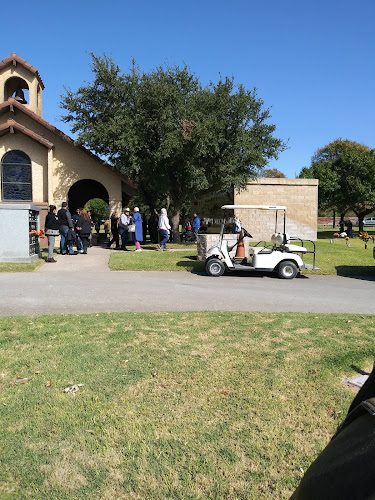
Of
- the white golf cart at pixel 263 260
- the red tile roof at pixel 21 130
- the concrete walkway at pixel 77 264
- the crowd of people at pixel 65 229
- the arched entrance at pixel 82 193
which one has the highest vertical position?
the red tile roof at pixel 21 130

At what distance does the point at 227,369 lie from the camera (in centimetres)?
433

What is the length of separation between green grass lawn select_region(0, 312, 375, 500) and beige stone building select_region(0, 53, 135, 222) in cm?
1781

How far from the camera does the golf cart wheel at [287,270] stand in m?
11.7

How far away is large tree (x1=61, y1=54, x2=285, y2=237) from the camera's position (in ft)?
67.5

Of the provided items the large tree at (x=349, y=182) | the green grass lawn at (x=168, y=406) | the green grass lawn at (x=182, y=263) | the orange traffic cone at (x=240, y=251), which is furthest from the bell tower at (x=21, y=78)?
the large tree at (x=349, y=182)

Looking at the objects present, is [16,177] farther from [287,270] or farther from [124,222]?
[287,270]

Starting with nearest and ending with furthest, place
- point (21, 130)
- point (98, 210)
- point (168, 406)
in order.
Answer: point (168, 406), point (21, 130), point (98, 210)

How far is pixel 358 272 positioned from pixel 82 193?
22.1 metres

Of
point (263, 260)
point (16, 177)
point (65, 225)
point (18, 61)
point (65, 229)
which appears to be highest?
point (18, 61)

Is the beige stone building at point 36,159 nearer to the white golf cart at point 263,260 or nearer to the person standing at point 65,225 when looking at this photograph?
the person standing at point 65,225

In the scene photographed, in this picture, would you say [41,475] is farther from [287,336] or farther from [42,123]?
[42,123]

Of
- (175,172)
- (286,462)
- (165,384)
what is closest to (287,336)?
(165,384)

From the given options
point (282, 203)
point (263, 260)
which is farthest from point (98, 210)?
point (263, 260)

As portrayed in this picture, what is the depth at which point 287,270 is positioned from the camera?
1173 cm
